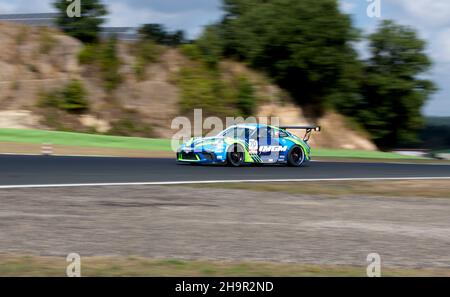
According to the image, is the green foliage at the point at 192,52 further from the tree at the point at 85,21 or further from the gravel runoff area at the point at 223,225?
the gravel runoff area at the point at 223,225

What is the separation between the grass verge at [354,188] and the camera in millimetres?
13914

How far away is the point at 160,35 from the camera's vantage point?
144 feet

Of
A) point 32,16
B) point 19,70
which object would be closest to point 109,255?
point 19,70

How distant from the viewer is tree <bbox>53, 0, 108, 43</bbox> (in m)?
39.1

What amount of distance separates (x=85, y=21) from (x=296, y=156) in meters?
22.7

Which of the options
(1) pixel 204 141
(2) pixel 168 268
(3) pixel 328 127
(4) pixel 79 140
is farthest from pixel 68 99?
(2) pixel 168 268

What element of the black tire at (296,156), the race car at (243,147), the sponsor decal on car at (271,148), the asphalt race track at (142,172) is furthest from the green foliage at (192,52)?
the sponsor decal on car at (271,148)

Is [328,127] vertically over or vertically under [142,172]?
over

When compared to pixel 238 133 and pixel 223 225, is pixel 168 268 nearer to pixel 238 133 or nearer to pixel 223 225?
pixel 223 225

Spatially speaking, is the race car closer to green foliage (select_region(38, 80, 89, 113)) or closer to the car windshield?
the car windshield

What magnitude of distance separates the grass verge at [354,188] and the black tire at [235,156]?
3400 mm

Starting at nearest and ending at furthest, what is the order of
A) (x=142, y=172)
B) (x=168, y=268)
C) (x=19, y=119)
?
(x=168, y=268), (x=142, y=172), (x=19, y=119)

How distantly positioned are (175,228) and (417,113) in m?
42.7

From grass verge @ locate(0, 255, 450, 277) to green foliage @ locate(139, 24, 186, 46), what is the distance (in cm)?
3663
